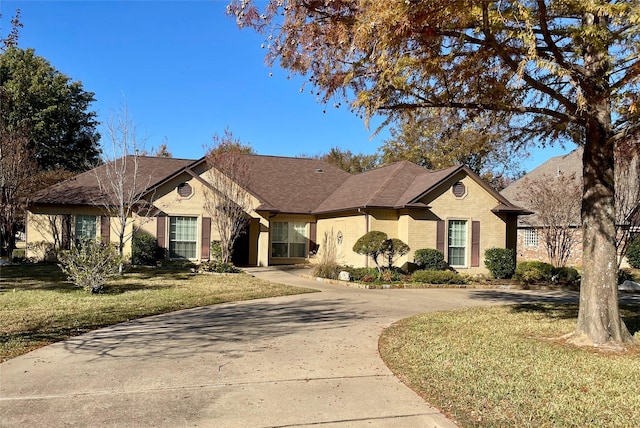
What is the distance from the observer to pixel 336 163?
175 ft

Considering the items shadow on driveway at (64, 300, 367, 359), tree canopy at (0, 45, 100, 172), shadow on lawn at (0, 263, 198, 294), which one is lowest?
shadow on driveway at (64, 300, 367, 359)

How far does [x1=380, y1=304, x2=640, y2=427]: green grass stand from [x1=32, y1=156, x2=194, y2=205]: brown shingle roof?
1505 cm

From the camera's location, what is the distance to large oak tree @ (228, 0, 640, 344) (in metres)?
6.28

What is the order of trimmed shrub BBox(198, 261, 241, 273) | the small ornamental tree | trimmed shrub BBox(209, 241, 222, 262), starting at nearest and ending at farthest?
the small ornamental tree < trimmed shrub BBox(198, 261, 241, 273) < trimmed shrub BBox(209, 241, 222, 262)

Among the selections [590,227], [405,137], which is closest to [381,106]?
[590,227]

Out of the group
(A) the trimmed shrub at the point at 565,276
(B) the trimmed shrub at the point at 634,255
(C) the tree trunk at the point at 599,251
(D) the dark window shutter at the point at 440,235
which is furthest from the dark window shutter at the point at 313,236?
(C) the tree trunk at the point at 599,251

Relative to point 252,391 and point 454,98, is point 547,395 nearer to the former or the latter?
point 252,391

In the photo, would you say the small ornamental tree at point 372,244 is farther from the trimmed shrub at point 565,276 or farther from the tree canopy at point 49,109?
the tree canopy at point 49,109

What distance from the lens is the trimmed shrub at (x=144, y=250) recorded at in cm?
2028

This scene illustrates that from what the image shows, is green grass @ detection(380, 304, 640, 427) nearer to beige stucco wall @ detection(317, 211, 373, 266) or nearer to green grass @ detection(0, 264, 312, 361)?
green grass @ detection(0, 264, 312, 361)

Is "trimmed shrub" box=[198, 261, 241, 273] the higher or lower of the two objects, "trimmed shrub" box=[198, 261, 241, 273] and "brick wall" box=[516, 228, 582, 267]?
the lower

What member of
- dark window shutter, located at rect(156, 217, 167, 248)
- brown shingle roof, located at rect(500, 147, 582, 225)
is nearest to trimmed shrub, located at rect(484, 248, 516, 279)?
brown shingle roof, located at rect(500, 147, 582, 225)

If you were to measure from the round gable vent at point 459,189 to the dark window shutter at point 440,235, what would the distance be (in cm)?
137

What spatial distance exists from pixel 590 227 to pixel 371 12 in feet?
16.4
